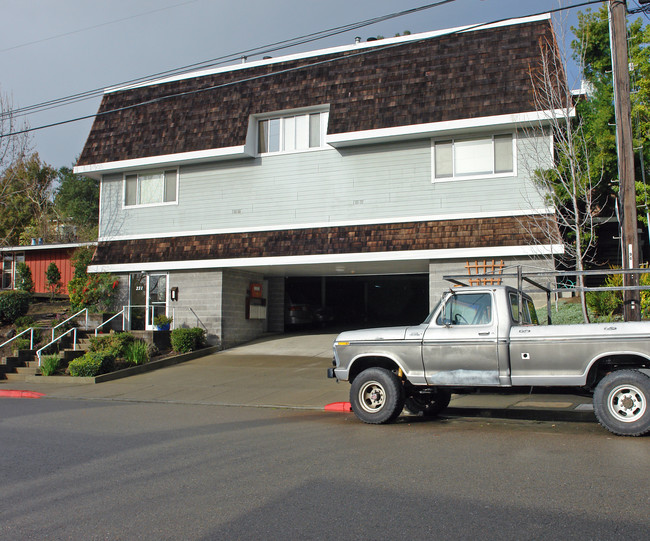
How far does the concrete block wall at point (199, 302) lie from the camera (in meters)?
19.8

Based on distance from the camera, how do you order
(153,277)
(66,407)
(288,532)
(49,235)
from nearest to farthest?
(288,532) → (66,407) → (153,277) → (49,235)

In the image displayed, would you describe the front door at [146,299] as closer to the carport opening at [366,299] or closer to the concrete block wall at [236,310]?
the concrete block wall at [236,310]

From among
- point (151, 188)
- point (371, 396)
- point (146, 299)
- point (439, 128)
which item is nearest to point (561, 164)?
point (439, 128)

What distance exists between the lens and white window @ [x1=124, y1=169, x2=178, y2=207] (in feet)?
68.8

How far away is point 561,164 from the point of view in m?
15.0

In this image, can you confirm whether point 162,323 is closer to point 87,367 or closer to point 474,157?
point 87,367

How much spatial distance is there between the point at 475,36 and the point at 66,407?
1379cm

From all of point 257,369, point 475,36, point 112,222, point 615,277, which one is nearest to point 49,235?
point 112,222

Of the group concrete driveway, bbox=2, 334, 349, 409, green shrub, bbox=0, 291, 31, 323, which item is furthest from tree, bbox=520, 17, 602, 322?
green shrub, bbox=0, 291, 31, 323

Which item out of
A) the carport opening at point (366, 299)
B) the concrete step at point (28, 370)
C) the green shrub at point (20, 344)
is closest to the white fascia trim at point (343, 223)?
the green shrub at point (20, 344)

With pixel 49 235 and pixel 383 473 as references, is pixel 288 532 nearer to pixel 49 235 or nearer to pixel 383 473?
pixel 383 473

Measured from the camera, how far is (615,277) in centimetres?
1451

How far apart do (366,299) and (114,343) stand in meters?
13.9

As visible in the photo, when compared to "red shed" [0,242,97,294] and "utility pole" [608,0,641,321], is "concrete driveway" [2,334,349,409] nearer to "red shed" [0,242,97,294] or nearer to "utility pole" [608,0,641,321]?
"utility pole" [608,0,641,321]
